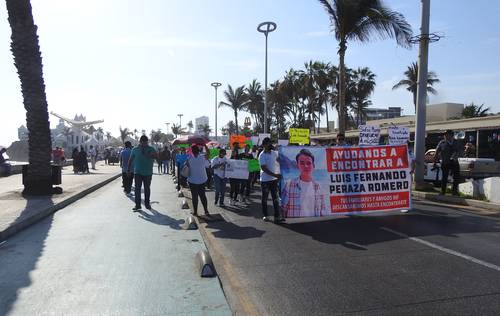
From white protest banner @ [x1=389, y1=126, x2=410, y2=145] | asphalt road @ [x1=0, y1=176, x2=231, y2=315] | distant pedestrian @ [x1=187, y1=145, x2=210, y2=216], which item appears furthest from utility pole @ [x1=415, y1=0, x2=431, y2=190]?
asphalt road @ [x1=0, y1=176, x2=231, y2=315]

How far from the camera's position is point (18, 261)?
6465mm

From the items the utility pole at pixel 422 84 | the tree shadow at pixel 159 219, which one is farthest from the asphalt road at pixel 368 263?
the utility pole at pixel 422 84

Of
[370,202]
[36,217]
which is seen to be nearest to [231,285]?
[370,202]

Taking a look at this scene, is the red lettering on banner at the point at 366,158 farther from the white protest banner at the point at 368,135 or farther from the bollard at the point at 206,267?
the white protest banner at the point at 368,135

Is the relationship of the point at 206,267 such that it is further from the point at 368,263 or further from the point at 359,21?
the point at 359,21

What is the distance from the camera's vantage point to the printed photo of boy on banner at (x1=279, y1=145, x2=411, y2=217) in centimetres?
945

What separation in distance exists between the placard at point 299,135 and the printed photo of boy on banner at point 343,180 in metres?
11.9

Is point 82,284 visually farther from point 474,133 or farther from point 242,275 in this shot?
point 474,133

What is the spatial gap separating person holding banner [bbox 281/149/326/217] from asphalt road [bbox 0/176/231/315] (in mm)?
2074

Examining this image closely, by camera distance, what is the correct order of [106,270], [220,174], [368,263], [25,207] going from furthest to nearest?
[220,174], [25,207], [368,263], [106,270]

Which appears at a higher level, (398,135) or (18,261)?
(398,135)

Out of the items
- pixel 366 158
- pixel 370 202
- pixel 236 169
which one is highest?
pixel 366 158

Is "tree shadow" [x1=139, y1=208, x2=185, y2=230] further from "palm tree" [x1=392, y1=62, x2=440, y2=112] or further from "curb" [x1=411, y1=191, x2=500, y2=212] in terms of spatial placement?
"palm tree" [x1=392, y1=62, x2=440, y2=112]

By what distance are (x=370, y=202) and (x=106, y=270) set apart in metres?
6.04
